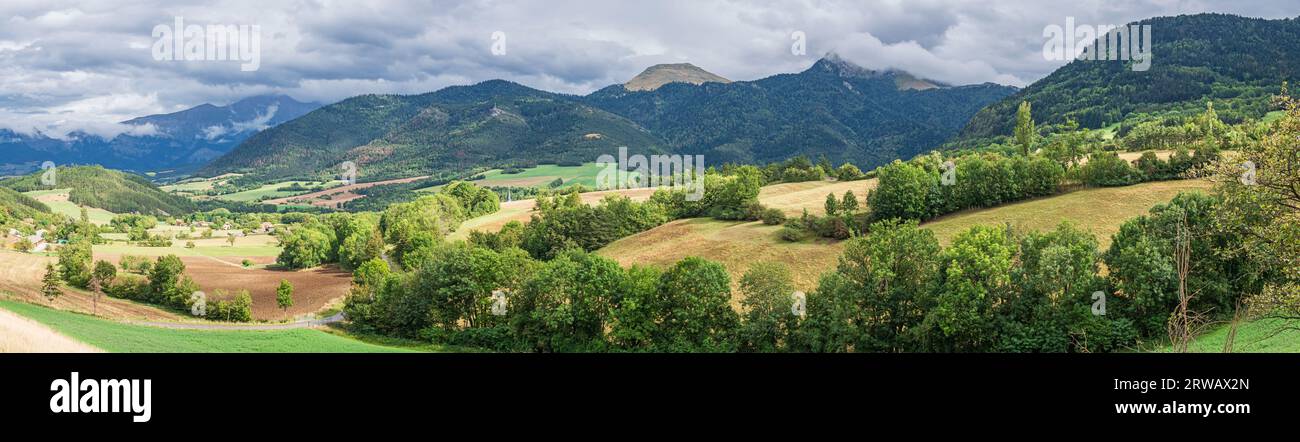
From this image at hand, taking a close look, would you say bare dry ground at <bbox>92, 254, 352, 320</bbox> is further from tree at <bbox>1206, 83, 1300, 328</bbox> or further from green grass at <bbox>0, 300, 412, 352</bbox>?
tree at <bbox>1206, 83, 1300, 328</bbox>

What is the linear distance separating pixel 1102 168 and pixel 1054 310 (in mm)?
44379

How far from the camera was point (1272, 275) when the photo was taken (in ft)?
115

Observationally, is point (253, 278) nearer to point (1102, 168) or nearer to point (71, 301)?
point (71, 301)

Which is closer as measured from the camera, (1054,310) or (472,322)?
(1054,310)

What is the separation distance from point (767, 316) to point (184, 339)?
2885 centimetres

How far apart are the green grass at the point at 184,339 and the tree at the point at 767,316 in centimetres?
2053

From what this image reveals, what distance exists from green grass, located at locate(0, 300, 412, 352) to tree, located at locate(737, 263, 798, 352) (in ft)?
67.4

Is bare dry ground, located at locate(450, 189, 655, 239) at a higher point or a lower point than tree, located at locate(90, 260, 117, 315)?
higher

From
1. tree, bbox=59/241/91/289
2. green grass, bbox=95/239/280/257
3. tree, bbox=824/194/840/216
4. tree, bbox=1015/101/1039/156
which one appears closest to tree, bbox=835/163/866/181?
tree, bbox=1015/101/1039/156

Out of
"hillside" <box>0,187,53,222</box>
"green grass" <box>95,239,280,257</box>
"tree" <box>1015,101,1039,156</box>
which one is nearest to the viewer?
"tree" <box>1015,101,1039,156</box>

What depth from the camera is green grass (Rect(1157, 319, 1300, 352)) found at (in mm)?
22459

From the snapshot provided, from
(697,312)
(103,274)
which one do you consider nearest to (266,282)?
(103,274)
